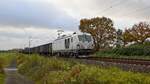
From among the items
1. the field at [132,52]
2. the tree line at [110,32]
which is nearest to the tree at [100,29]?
the tree line at [110,32]

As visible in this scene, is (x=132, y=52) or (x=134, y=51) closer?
(x=134, y=51)

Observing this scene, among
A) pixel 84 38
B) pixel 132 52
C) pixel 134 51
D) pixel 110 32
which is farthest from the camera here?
pixel 110 32

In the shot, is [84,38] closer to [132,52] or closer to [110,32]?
[132,52]

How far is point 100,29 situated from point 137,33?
14257 millimetres

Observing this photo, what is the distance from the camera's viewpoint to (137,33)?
343 feet

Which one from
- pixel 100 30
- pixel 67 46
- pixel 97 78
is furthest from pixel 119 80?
pixel 100 30

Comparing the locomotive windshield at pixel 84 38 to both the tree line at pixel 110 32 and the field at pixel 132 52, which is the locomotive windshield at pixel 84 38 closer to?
the field at pixel 132 52

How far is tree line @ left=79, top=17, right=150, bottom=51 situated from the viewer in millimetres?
91000

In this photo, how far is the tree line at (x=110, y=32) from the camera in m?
91.0

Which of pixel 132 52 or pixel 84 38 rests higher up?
pixel 84 38

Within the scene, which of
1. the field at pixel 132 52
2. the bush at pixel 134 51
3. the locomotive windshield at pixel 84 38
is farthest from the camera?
the locomotive windshield at pixel 84 38

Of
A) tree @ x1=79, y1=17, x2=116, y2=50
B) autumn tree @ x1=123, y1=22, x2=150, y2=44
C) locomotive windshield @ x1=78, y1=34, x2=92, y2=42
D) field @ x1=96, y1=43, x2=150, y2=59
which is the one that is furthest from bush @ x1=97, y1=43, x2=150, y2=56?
autumn tree @ x1=123, y1=22, x2=150, y2=44

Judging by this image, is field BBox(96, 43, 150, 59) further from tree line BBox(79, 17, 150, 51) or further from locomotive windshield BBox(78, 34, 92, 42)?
tree line BBox(79, 17, 150, 51)

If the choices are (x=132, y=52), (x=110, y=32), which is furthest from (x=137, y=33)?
(x=132, y=52)
